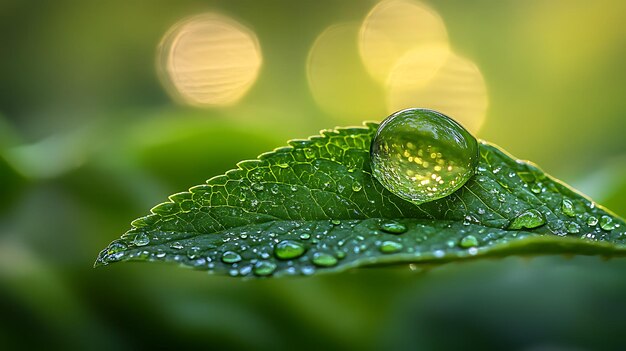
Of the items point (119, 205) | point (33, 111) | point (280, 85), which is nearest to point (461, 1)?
point (280, 85)

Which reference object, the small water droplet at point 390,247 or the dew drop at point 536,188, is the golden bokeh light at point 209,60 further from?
the small water droplet at point 390,247

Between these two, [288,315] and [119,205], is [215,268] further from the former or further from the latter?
[119,205]

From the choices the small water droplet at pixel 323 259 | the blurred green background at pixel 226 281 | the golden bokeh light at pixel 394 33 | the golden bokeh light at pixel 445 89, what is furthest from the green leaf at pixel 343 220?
the golden bokeh light at pixel 394 33

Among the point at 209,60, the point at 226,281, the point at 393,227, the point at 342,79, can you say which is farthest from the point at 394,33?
the point at 393,227

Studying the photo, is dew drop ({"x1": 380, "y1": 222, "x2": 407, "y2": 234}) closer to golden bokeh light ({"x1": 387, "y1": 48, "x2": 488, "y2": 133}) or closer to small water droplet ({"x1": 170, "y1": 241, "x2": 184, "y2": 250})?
small water droplet ({"x1": 170, "y1": 241, "x2": 184, "y2": 250})

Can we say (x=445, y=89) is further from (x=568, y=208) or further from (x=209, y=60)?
(x=568, y=208)

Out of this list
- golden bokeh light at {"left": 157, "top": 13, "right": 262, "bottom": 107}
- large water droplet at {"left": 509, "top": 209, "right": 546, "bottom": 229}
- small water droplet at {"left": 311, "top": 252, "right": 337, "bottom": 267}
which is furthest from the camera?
golden bokeh light at {"left": 157, "top": 13, "right": 262, "bottom": 107}

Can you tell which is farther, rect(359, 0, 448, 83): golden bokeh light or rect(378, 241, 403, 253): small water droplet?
rect(359, 0, 448, 83): golden bokeh light

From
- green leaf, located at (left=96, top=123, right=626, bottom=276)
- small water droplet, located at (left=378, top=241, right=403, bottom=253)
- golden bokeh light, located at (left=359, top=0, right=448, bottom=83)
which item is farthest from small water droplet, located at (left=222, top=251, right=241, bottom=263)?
golden bokeh light, located at (left=359, top=0, right=448, bottom=83)
